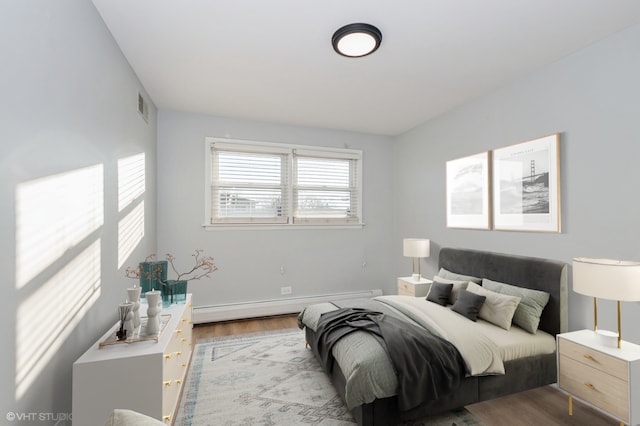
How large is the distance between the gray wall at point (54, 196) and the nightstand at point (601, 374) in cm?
318

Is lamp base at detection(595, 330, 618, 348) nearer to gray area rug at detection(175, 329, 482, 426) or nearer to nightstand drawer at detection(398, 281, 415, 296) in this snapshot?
gray area rug at detection(175, 329, 482, 426)

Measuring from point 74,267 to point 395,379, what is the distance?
6.84 ft

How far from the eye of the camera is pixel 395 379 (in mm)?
1944

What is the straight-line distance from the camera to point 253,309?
13.6ft

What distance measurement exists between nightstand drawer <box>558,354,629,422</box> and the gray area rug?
722mm

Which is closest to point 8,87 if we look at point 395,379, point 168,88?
point 168,88

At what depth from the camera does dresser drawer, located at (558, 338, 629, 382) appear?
182 cm

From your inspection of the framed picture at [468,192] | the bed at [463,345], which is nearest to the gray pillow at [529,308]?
the bed at [463,345]

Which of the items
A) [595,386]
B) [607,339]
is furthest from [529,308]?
[595,386]

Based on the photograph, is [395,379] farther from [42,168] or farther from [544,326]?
[42,168]

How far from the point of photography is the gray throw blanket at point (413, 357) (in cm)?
193

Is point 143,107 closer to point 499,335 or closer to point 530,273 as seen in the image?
point 499,335

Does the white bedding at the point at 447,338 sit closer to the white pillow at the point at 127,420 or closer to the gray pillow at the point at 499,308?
the gray pillow at the point at 499,308

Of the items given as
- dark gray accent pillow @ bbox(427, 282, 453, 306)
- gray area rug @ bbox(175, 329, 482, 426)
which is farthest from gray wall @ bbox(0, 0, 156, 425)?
dark gray accent pillow @ bbox(427, 282, 453, 306)
